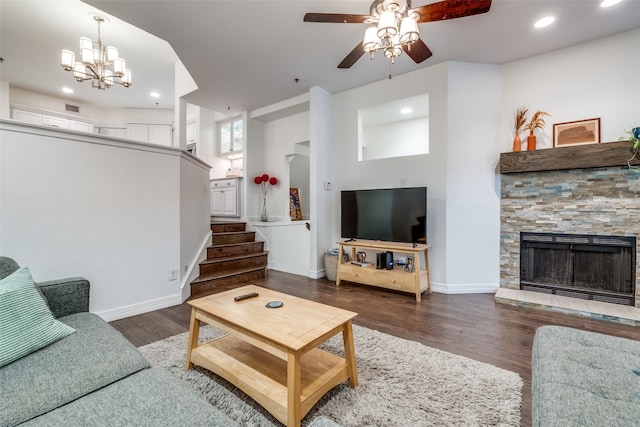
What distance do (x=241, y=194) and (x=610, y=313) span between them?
5582mm

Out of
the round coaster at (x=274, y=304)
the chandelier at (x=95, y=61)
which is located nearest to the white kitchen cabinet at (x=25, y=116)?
the chandelier at (x=95, y=61)

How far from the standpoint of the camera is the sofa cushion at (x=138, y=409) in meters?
0.86

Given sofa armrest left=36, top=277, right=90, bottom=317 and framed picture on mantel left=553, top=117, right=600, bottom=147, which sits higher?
framed picture on mantel left=553, top=117, right=600, bottom=147

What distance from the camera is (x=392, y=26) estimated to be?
5.89ft

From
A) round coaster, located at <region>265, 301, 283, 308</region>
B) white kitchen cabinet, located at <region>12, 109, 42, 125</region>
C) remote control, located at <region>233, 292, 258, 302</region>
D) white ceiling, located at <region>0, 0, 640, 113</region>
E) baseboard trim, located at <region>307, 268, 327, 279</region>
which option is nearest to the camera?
round coaster, located at <region>265, 301, 283, 308</region>

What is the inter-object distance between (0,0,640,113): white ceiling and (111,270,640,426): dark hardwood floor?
2.96 m

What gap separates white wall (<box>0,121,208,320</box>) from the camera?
215 cm

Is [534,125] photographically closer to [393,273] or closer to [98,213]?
[393,273]

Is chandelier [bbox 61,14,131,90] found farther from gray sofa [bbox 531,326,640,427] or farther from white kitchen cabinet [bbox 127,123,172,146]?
gray sofa [bbox 531,326,640,427]

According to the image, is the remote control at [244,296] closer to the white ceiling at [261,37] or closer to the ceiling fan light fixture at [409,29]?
the ceiling fan light fixture at [409,29]

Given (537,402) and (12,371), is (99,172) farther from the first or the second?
(537,402)

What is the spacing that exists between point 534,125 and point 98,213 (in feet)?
16.0

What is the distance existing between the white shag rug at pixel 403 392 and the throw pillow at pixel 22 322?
0.78 metres

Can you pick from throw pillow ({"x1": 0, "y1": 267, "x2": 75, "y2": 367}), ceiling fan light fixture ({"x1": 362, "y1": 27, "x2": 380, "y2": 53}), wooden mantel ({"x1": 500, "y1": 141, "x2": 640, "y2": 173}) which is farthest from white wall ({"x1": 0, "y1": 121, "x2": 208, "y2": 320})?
wooden mantel ({"x1": 500, "y1": 141, "x2": 640, "y2": 173})
